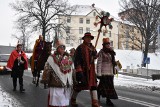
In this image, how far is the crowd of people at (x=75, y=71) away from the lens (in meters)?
6.60

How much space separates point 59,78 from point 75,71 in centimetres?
118

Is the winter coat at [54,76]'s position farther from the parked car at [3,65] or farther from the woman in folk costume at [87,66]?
the parked car at [3,65]

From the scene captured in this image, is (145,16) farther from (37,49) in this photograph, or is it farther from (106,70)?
(106,70)

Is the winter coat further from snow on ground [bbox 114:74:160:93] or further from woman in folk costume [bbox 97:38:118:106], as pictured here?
snow on ground [bbox 114:74:160:93]

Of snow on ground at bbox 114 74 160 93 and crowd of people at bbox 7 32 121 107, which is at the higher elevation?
crowd of people at bbox 7 32 121 107

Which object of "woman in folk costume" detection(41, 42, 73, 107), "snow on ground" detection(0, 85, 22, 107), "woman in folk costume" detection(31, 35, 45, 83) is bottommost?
"snow on ground" detection(0, 85, 22, 107)

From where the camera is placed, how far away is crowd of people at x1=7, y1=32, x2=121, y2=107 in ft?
21.6

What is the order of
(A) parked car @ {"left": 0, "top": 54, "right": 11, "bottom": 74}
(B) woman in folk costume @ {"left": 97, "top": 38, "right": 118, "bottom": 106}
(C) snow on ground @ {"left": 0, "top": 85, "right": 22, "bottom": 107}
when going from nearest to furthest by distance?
(C) snow on ground @ {"left": 0, "top": 85, "right": 22, "bottom": 107}
(B) woman in folk costume @ {"left": 97, "top": 38, "right": 118, "bottom": 106}
(A) parked car @ {"left": 0, "top": 54, "right": 11, "bottom": 74}

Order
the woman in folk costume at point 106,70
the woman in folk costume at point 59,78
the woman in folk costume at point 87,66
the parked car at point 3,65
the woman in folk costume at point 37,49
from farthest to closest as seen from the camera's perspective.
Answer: the parked car at point 3,65 < the woman in folk costume at point 37,49 < the woman in folk costume at point 106,70 < the woman in folk costume at point 87,66 < the woman in folk costume at point 59,78

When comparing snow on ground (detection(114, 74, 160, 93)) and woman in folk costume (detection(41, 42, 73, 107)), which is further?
snow on ground (detection(114, 74, 160, 93))

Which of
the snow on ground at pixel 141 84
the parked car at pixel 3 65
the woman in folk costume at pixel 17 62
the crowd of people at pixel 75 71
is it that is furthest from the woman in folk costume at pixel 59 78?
the parked car at pixel 3 65

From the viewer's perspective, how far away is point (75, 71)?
7.73 meters

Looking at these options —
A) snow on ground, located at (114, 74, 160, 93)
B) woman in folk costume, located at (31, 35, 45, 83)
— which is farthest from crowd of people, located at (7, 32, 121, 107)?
snow on ground, located at (114, 74, 160, 93)

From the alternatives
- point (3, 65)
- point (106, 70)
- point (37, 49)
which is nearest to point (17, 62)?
point (37, 49)
